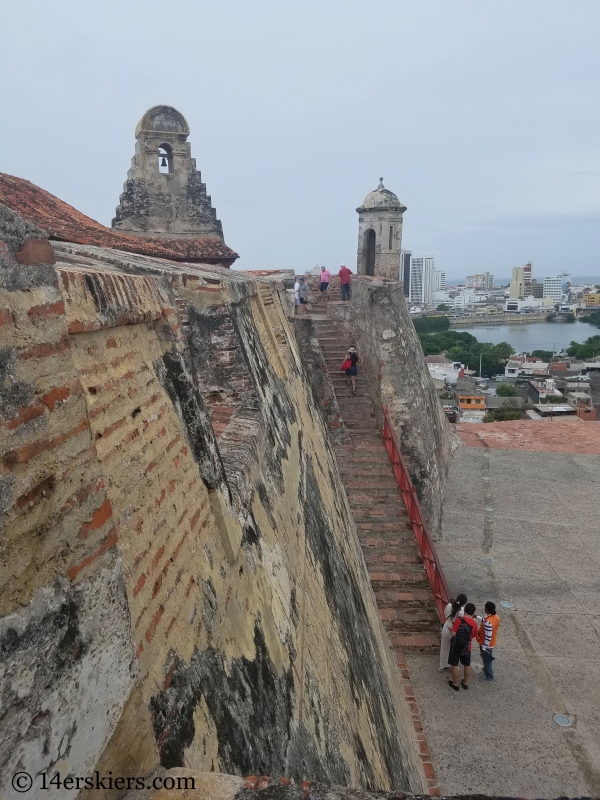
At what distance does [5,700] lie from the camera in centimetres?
125

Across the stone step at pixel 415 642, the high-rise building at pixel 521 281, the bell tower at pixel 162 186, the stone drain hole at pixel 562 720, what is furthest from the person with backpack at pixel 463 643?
the high-rise building at pixel 521 281

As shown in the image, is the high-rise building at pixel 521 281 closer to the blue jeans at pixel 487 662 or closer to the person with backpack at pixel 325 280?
the person with backpack at pixel 325 280

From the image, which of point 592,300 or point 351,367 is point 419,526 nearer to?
point 351,367

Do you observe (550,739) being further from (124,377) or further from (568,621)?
(124,377)

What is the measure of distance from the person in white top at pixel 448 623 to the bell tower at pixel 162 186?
410 inches

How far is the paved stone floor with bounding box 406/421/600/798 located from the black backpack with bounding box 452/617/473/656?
0.62m

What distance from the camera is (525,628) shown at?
8.02 meters

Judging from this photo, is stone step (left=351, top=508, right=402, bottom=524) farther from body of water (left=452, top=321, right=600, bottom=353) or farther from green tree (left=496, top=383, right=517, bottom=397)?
body of water (left=452, top=321, right=600, bottom=353)

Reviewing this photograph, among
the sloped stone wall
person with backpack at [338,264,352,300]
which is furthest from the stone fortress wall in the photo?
person with backpack at [338,264,352,300]

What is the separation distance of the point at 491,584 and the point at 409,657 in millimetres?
2248

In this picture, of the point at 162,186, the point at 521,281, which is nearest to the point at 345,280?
the point at 162,186

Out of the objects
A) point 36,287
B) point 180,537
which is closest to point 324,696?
point 180,537

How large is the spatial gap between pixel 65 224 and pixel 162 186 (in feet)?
17.8

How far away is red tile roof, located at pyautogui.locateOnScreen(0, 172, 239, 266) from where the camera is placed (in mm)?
8133
